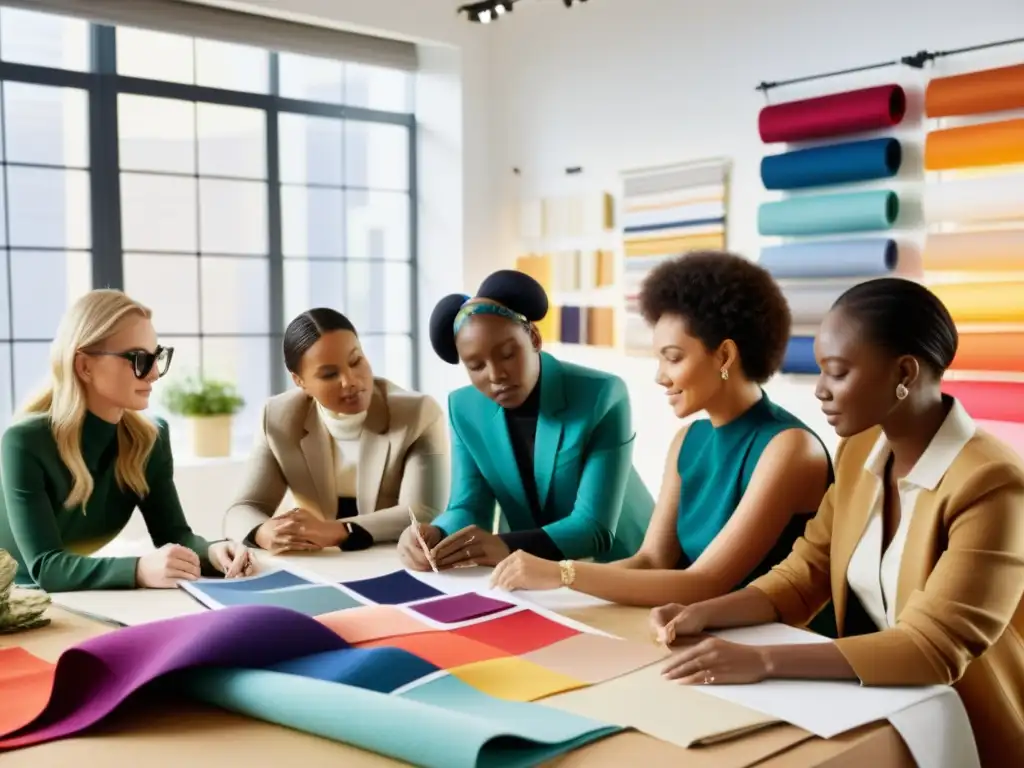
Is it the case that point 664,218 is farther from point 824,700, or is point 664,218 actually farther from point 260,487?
point 824,700

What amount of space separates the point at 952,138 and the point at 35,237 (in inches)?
155

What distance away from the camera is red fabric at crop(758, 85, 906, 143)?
3857mm

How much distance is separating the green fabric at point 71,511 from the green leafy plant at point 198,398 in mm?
2756

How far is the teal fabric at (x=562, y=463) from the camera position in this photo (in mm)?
2355

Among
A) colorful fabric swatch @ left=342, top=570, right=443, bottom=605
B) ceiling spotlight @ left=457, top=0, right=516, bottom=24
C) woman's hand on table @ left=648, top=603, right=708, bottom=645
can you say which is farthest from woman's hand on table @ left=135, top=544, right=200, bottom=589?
ceiling spotlight @ left=457, top=0, right=516, bottom=24

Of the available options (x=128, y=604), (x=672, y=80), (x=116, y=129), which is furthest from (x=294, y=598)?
(x=116, y=129)

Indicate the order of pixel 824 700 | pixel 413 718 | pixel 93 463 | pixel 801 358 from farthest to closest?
pixel 801 358 → pixel 93 463 → pixel 824 700 → pixel 413 718

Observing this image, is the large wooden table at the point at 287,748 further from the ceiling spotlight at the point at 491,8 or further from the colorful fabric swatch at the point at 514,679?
the ceiling spotlight at the point at 491,8

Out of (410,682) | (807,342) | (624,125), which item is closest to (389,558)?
(410,682)

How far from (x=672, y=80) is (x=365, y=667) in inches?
159

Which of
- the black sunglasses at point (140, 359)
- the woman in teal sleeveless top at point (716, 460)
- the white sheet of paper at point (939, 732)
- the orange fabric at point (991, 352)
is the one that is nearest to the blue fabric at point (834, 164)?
the orange fabric at point (991, 352)

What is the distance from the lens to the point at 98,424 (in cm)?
222

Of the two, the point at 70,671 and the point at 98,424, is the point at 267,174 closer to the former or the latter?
the point at 98,424

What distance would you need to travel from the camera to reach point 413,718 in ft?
3.71
